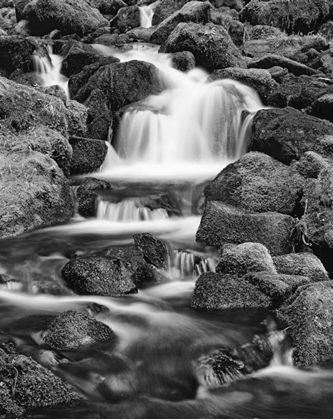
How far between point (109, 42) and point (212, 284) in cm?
1829

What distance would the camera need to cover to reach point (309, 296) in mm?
5867

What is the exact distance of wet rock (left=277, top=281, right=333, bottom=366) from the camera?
5523 mm

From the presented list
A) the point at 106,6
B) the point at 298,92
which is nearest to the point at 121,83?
the point at 298,92

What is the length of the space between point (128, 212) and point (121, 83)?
21.7 ft

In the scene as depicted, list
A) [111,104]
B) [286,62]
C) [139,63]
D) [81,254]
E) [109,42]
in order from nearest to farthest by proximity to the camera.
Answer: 1. [81,254]
2. [111,104]
3. [139,63]
4. [286,62]
5. [109,42]

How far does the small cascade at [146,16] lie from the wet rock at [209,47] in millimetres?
8002

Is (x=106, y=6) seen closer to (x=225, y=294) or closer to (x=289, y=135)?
(x=289, y=135)

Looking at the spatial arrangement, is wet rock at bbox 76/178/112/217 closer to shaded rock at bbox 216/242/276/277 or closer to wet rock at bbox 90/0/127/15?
shaded rock at bbox 216/242/276/277

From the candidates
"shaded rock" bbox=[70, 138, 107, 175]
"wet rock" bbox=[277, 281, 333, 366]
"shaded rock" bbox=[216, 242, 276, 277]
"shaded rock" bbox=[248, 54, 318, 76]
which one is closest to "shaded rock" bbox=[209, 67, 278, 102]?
"shaded rock" bbox=[248, 54, 318, 76]

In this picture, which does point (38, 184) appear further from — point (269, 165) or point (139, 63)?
point (139, 63)

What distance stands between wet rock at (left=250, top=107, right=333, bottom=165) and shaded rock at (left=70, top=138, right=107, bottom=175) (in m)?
3.82

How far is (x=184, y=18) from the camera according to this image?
71.2ft

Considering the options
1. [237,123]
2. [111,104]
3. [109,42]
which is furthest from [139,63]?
[109,42]

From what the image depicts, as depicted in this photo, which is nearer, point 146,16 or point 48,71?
point 48,71
